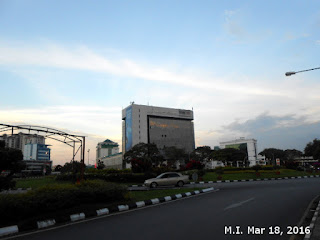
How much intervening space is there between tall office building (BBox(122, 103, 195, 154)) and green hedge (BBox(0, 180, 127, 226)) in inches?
4000

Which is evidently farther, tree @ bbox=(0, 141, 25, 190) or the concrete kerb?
tree @ bbox=(0, 141, 25, 190)

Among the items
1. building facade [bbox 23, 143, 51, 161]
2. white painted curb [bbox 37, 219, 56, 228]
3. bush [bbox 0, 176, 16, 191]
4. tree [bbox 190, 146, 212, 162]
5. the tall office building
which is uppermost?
the tall office building

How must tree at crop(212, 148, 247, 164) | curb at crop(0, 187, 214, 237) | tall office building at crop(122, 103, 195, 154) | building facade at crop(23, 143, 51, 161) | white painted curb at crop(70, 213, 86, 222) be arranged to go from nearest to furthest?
curb at crop(0, 187, 214, 237) → white painted curb at crop(70, 213, 86, 222) → tree at crop(212, 148, 247, 164) → tall office building at crop(122, 103, 195, 154) → building facade at crop(23, 143, 51, 161)

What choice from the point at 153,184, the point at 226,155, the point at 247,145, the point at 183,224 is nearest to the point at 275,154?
the point at 226,155

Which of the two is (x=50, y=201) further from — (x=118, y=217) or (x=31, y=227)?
(x=118, y=217)

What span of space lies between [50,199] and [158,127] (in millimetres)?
115328

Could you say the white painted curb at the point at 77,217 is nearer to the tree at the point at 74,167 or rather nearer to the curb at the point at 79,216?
the curb at the point at 79,216

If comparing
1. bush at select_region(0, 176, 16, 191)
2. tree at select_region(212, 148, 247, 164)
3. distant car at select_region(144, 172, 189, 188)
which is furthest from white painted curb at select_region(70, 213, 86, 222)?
tree at select_region(212, 148, 247, 164)

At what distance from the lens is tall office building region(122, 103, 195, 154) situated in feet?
381

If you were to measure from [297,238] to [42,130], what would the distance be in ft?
57.2

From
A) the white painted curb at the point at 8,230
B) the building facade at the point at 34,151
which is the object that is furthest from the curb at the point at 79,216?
the building facade at the point at 34,151

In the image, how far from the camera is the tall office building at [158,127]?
116 m

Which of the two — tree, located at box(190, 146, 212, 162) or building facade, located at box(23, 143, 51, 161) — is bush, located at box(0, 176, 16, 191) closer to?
tree, located at box(190, 146, 212, 162)

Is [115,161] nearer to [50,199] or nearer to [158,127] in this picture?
[158,127]
